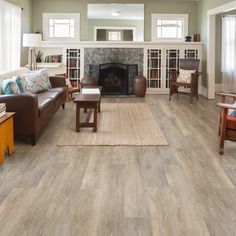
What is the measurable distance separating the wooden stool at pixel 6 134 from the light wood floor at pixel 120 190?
0.11m

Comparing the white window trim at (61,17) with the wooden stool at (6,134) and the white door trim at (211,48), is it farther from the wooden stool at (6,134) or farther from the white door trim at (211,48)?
the wooden stool at (6,134)

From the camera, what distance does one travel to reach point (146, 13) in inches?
384

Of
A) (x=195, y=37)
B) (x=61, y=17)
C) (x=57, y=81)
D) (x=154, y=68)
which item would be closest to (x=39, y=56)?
(x=61, y=17)

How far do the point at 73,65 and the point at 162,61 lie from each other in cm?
231

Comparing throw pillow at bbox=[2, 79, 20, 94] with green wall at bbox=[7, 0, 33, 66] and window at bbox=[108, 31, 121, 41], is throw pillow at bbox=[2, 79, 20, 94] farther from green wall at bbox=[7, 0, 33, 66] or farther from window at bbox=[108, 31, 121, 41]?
window at bbox=[108, 31, 121, 41]

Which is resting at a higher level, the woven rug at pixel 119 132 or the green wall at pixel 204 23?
the green wall at pixel 204 23

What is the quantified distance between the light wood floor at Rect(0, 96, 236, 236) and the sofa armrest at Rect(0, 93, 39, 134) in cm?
23

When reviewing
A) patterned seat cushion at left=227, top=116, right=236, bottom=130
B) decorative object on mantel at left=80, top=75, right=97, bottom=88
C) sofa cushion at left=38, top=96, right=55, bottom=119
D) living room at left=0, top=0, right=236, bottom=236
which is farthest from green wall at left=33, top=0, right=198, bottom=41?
patterned seat cushion at left=227, top=116, right=236, bottom=130

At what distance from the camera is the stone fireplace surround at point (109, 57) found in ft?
31.4

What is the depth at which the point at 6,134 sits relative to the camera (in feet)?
13.3

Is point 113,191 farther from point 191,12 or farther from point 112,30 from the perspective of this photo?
point 191,12

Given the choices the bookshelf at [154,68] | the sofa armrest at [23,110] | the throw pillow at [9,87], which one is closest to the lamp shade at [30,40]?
the throw pillow at [9,87]

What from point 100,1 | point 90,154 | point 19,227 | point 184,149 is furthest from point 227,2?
point 19,227

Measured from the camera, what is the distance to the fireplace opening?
31.9ft
